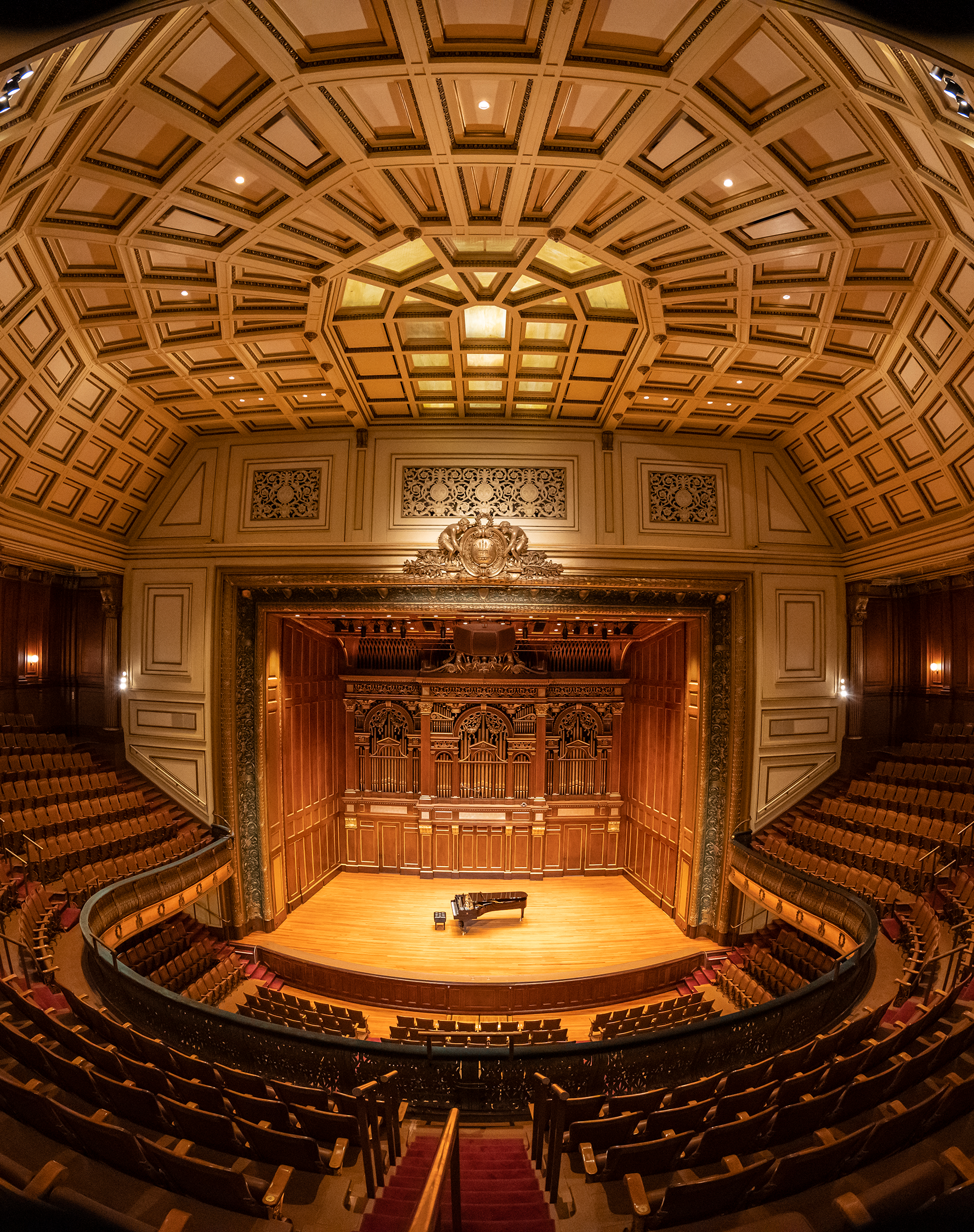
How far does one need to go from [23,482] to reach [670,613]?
10.8 m

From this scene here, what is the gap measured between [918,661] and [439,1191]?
13632 mm

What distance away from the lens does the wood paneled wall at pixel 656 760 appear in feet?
43.2

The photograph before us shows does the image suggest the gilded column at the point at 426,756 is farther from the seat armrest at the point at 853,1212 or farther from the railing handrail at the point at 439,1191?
the seat armrest at the point at 853,1212

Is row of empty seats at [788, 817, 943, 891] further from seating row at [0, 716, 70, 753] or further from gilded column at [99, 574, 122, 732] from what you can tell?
seating row at [0, 716, 70, 753]

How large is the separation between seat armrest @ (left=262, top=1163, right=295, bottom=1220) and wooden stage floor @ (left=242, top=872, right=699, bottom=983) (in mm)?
7318

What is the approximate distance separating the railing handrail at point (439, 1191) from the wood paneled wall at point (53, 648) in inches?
450

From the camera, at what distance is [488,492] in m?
11.0

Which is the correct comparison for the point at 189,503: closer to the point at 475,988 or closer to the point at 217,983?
the point at 217,983

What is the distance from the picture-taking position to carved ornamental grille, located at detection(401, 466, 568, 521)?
11000mm

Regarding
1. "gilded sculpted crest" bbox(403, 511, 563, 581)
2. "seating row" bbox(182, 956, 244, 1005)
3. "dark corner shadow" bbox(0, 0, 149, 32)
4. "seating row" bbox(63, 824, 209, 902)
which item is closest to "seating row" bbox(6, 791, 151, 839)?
"seating row" bbox(63, 824, 209, 902)

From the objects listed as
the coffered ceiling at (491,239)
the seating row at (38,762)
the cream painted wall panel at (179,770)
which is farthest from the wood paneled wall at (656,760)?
the seating row at (38,762)

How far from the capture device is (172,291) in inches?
307

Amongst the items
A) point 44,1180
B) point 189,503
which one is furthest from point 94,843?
point 44,1180

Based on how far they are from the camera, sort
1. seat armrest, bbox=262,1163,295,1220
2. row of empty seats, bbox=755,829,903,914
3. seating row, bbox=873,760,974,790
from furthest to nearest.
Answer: seating row, bbox=873,760,974,790 < row of empty seats, bbox=755,829,903,914 < seat armrest, bbox=262,1163,295,1220
